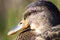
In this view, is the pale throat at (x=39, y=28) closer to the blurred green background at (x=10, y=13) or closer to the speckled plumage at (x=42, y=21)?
the speckled plumage at (x=42, y=21)

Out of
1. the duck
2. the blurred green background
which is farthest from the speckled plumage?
the blurred green background

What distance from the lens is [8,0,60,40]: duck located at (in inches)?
147

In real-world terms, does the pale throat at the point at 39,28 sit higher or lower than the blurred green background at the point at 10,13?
lower

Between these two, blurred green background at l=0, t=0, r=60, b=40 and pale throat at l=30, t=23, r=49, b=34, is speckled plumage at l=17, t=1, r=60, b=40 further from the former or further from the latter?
blurred green background at l=0, t=0, r=60, b=40

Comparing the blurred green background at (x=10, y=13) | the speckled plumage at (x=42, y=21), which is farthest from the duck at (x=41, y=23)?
the blurred green background at (x=10, y=13)

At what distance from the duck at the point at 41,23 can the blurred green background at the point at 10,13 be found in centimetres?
100

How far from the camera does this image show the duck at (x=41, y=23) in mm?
3736

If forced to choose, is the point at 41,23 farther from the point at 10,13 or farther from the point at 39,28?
the point at 10,13

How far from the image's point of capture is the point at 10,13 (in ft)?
20.8

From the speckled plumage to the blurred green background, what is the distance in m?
1.06

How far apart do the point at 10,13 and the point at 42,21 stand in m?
2.36

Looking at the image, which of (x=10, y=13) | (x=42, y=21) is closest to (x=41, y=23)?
(x=42, y=21)

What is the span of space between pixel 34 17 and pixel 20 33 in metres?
0.21

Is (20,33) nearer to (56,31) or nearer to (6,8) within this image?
(56,31)
